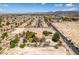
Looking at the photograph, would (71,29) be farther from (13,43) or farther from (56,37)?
(13,43)

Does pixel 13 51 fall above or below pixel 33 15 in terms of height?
below

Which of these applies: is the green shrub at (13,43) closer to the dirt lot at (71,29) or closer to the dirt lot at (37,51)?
the dirt lot at (37,51)

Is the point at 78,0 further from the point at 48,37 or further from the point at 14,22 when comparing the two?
the point at 14,22

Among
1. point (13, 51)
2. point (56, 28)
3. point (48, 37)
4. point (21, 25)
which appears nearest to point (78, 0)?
point (56, 28)

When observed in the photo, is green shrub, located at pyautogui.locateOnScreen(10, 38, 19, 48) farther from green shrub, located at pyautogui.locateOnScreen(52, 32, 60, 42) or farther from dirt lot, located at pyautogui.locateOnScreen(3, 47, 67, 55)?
green shrub, located at pyautogui.locateOnScreen(52, 32, 60, 42)

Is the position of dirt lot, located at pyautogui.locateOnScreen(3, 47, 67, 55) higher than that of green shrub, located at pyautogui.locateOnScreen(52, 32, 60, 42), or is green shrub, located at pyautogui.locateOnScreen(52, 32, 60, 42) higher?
green shrub, located at pyautogui.locateOnScreen(52, 32, 60, 42)

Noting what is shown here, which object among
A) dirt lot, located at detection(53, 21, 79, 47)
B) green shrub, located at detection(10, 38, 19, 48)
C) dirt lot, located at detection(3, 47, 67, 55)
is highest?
dirt lot, located at detection(53, 21, 79, 47)

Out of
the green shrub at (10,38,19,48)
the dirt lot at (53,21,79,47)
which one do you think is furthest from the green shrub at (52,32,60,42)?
the green shrub at (10,38,19,48)

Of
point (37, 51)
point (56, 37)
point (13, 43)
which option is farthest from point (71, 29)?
point (13, 43)
